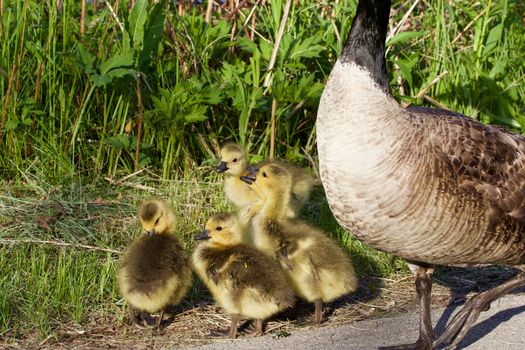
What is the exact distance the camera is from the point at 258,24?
8055mm

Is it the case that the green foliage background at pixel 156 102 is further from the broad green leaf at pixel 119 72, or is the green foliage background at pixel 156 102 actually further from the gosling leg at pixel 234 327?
the gosling leg at pixel 234 327

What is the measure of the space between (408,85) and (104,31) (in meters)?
2.73

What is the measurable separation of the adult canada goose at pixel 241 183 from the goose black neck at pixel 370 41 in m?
1.55

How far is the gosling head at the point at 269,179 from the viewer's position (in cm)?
596

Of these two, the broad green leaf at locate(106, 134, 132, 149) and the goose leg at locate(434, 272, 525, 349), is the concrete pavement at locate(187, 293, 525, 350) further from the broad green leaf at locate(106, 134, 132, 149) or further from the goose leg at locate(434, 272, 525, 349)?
the broad green leaf at locate(106, 134, 132, 149)

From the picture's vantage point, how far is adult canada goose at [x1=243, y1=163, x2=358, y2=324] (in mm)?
5578

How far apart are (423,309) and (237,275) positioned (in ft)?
3.61

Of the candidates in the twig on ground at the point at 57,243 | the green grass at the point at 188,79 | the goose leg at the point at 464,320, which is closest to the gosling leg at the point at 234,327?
the twig on ground at the point at 57,243

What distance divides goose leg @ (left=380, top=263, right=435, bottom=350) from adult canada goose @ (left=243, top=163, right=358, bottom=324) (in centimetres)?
48

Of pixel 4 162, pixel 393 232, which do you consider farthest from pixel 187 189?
pixel 393 232

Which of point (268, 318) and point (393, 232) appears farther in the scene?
point (268, 318)

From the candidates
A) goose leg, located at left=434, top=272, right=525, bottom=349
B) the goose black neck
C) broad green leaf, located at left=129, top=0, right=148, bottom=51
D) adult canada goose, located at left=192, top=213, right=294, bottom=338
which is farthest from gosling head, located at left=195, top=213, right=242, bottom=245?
broad green leaf, located at left=129, top=0, right=148, bottom=51

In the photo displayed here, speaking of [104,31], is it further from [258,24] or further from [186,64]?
[258,24]

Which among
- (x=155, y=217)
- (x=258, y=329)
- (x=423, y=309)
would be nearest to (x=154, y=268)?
(x=155, y=217)
